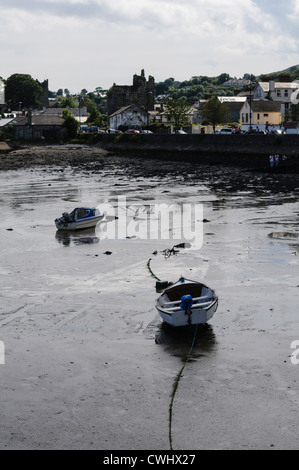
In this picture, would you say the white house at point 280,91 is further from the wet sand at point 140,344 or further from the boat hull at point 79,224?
the wet sand at point 140,344

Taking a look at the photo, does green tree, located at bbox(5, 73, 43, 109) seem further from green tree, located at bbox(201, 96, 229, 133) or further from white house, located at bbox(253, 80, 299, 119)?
green tree, located at bbox(201, 96, 229, 133)

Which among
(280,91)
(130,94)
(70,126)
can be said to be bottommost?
(70,126)

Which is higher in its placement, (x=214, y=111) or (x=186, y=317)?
(x=214, y=111)

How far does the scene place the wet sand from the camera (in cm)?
1399

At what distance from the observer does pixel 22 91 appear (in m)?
193

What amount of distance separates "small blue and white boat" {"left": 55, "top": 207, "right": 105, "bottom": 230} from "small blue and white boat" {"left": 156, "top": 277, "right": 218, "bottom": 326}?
1660 cm

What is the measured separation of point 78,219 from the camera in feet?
122

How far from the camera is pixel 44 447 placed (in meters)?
13.3

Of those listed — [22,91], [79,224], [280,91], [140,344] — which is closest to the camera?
[140,344]

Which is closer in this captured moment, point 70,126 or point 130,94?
point 70,126

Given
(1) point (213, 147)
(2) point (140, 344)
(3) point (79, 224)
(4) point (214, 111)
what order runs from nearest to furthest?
(2) point (140, 344) → (3) point (79, 224) → (1) point (213, 147) → (4) point (214, 111)

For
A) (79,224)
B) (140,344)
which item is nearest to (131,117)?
(79,224)

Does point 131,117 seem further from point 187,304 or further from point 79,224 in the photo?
point 187,304

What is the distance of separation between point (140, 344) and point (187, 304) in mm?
2037
